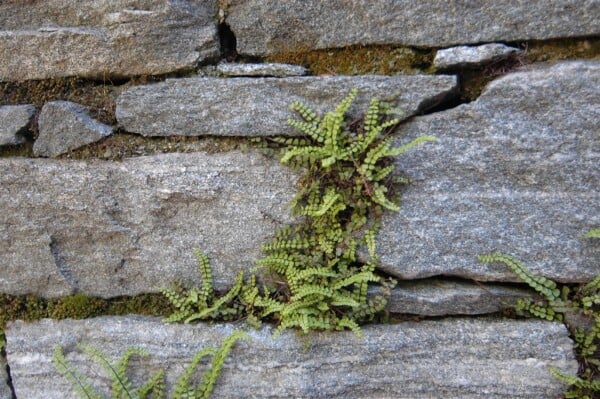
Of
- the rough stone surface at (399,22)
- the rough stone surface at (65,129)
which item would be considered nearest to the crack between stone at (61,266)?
the rough stone surface at (65,129)

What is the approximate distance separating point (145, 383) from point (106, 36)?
2.15 meters

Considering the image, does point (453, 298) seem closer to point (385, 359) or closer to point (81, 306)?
Result: point (385, 359)

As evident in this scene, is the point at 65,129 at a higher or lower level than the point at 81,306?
higher

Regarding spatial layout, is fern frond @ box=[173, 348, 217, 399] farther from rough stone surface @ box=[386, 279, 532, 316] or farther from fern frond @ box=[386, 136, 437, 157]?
fern frond @ box=[386, 136, 437, 157]

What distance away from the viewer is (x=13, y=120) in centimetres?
285

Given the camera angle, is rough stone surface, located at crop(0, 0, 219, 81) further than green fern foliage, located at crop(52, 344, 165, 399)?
No

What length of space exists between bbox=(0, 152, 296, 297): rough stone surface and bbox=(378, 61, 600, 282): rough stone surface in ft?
2.65

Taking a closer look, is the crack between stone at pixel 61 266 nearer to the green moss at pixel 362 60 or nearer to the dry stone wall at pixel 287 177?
the dry stone wall at pixel 287 177

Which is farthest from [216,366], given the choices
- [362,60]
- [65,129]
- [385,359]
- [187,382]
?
[362,60]

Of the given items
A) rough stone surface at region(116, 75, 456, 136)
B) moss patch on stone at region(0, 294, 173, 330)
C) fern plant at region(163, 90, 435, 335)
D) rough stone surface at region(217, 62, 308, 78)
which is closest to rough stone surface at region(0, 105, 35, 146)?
rough stone surface at region(116, 75, 456, 136)

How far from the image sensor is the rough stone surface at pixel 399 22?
A: 2426 millimetres

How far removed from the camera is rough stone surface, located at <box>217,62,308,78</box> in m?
2.66

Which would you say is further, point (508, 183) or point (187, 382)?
point (187, 382)

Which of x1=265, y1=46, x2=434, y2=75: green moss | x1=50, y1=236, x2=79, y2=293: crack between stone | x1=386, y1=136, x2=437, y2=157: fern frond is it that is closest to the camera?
x1=386, y1=136, x2=437, y2=157: fern frond
